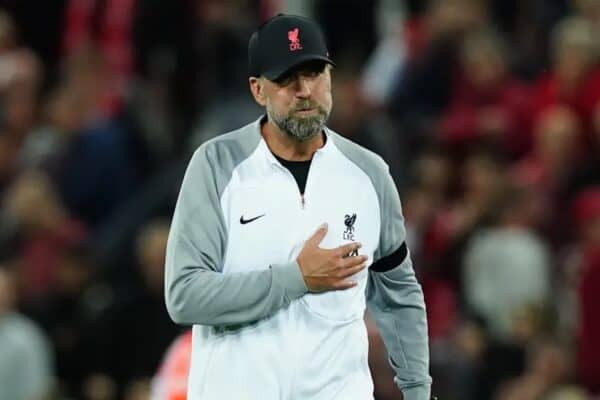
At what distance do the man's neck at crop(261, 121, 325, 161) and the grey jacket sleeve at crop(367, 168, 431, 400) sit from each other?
259 millimetres

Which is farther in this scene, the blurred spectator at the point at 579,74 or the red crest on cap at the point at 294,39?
the blurred spectator at the point at 579,74

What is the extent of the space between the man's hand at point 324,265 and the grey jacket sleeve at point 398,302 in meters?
0.28

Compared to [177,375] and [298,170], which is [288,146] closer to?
[298,170]

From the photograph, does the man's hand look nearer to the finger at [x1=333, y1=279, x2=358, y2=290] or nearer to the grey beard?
the finger at [x1=333, y1=279, x2=358, y2=290]

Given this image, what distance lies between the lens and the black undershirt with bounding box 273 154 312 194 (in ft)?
17.7

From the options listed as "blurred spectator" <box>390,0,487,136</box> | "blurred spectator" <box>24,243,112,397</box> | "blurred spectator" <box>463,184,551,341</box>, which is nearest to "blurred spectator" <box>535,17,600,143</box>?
"blurred spectator" <box>463,184,551,341</box>

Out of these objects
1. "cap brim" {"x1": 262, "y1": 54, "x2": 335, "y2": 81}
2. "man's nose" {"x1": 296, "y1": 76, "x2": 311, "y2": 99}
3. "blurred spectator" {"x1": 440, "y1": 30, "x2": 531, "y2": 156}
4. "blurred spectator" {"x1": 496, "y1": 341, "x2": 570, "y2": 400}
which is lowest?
"blurred spectator" {"x1": 496, "y1": 341, "x2": 570, "y2": 400}

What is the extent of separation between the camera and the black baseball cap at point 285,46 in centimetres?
523

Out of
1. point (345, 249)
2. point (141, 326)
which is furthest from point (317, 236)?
point (141, 326)

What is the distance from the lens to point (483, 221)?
10109mm

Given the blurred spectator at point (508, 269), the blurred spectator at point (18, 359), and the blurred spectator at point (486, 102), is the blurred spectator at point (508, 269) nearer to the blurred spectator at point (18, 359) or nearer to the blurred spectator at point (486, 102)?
the blurred spectator at point (486, 102)

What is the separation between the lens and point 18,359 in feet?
33.2

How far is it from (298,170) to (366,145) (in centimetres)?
533

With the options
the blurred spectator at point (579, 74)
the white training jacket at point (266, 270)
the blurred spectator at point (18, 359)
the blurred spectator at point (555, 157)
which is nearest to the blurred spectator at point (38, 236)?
the blurred spectator at point (18, 359)
